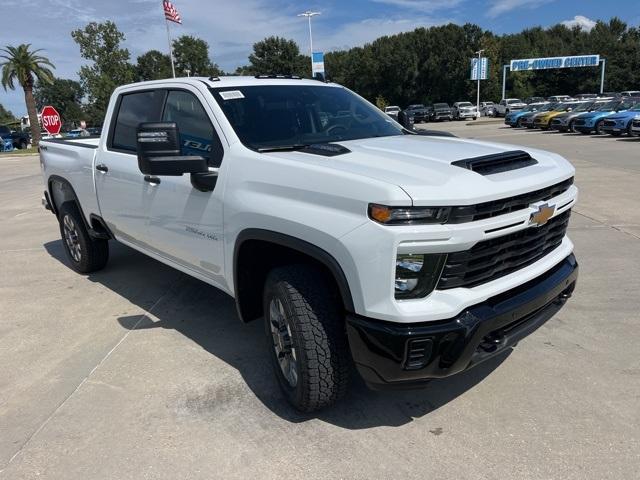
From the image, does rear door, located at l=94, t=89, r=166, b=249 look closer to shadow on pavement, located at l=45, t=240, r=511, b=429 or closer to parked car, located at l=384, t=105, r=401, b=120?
shadow on pavement, located at l=45, t=240, r=511, b=429

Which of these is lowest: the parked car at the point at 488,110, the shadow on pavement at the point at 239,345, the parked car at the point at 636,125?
the parked car at the point at 488,110

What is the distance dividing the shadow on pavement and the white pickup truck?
23 centimetres

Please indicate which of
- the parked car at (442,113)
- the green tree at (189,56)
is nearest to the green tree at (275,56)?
the green tree at (189,56)

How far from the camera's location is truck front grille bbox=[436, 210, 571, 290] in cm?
244

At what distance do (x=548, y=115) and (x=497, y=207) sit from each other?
28597 mm

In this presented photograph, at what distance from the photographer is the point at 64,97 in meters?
114

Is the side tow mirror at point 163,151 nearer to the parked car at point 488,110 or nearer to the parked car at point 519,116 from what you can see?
the parked car at point 519,116

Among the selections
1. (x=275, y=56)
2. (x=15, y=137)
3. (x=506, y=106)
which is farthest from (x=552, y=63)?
(x=15, y=137)

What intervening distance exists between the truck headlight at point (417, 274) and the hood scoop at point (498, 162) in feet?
1.84

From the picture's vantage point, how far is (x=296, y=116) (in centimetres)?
372

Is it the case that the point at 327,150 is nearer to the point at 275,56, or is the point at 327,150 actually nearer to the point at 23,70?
the point at 23,70

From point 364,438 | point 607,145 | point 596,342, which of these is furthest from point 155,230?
point 607,145

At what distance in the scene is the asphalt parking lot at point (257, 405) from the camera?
104 inches

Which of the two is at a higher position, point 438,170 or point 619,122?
point 438,170
